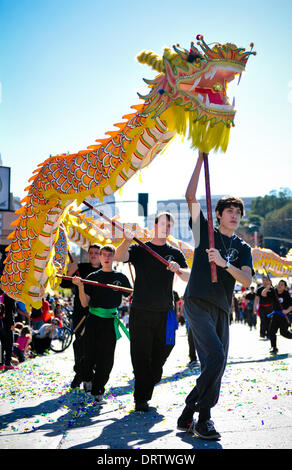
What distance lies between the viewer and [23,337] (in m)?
11.2

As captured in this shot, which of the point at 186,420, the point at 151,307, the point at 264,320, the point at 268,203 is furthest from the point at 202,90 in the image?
the point at 268,203

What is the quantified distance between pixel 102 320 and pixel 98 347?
0.31m

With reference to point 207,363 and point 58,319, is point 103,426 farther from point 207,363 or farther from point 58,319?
point 58,319

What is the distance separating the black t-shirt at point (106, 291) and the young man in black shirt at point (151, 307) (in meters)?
0.86

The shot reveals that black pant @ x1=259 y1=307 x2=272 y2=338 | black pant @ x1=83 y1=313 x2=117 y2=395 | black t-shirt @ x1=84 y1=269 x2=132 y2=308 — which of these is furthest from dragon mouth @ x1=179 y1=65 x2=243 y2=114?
black pant @ x1=259 y1=307 x2=272 y2=338

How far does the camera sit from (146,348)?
552cm

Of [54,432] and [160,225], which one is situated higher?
[160,225]

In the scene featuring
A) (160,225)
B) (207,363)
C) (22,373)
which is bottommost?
(22,373)

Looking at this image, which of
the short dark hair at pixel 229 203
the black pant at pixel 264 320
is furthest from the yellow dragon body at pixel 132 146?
the black pant at pixel 264 320

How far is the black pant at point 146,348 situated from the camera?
17.7ft

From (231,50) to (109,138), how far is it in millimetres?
1898

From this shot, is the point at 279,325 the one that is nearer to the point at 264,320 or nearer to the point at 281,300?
the point at 281,300

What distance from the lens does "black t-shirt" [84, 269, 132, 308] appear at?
21.1 feet

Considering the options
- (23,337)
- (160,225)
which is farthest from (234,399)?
(23,337)
